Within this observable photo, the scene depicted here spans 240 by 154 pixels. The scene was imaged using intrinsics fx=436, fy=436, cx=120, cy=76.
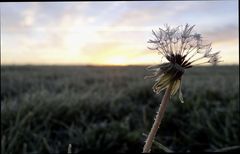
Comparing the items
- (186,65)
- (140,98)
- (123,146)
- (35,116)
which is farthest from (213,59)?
(140,98)

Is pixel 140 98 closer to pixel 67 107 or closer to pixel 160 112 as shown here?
pixel 67 107

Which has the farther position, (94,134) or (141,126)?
(141,126)

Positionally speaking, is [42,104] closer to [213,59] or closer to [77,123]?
[77,123]

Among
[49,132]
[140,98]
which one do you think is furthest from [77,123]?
[140,98]

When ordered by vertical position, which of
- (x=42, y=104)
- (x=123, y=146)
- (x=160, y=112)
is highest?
(x=160, y=112)

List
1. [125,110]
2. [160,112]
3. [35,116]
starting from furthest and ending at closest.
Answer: [125,110]
[35,116]
[160,112]

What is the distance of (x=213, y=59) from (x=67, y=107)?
11.3 ft

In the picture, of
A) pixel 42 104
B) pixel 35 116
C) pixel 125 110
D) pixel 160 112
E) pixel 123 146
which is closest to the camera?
pixel 160 112

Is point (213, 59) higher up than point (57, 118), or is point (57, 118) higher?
point (213, 59)

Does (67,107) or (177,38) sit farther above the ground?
(177,38)

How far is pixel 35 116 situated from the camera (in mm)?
3418

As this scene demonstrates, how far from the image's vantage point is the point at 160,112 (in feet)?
0.83

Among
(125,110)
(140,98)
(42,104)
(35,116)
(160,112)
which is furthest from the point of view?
(140,98)

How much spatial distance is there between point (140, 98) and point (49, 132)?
7.13 ft
